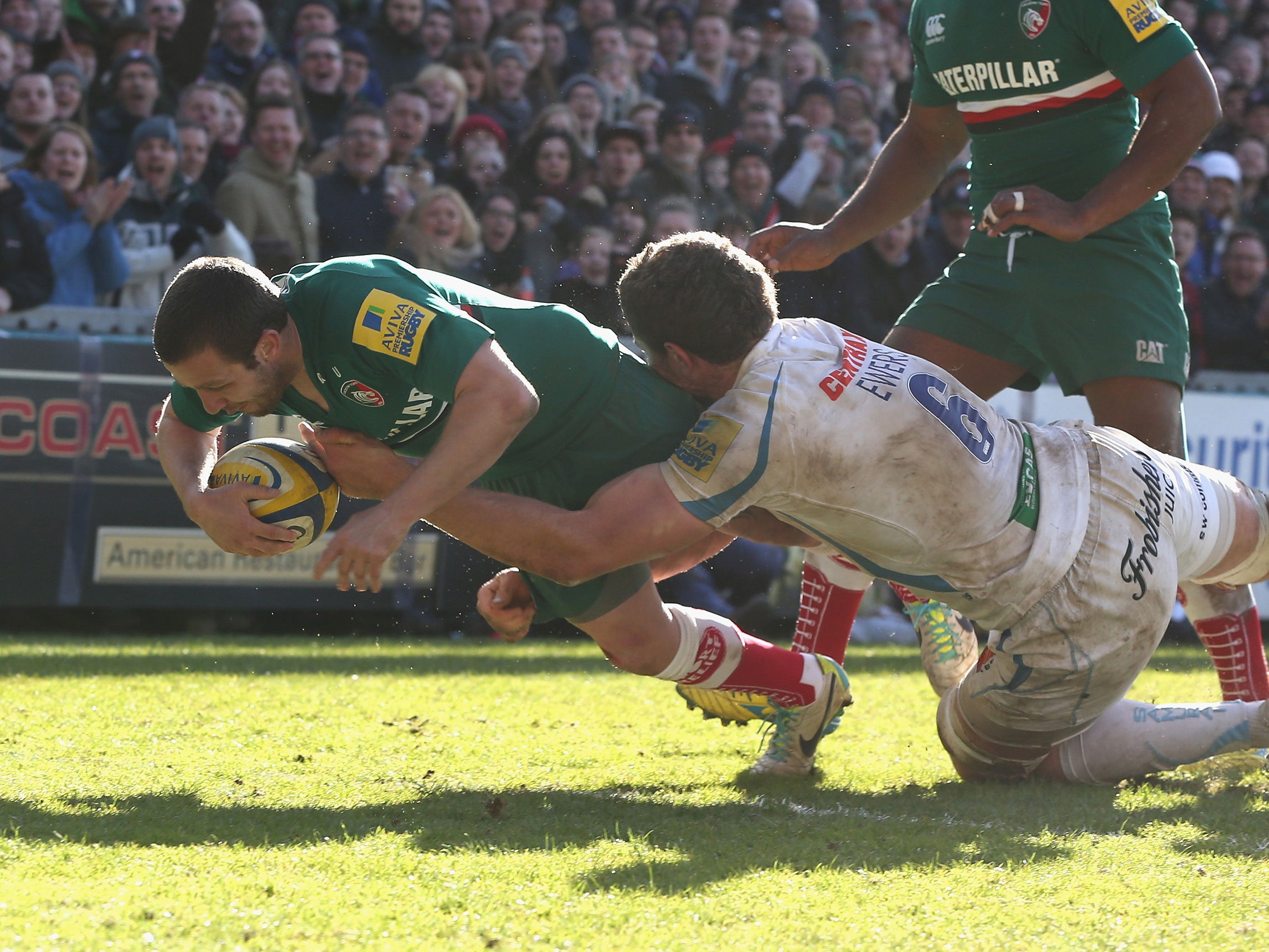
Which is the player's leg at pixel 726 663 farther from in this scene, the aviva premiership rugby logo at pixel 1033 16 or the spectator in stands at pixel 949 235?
the spectator in stands at pixel 949 235

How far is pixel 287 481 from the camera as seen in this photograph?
12.2 ft

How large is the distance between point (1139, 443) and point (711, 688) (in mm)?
1408

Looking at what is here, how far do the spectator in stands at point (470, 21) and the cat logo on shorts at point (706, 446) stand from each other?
24.3 feet

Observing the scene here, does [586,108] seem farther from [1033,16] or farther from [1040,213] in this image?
[1040,213]

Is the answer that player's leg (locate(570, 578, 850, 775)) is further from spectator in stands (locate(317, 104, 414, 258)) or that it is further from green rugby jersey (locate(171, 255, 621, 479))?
spectator in stands (locate(317, 104, 414, 258))

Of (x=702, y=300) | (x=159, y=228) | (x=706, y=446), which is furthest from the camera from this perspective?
(x=159, y=228)

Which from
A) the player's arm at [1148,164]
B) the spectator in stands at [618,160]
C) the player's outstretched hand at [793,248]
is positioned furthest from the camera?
the spectator in stands at [618,160]

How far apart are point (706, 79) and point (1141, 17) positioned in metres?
7.39

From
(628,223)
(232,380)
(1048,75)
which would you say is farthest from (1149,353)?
(628,223)

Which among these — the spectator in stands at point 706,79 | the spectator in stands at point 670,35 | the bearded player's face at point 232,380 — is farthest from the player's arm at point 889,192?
the spectator in stands at point 670,35

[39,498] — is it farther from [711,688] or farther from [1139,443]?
[1139,443]

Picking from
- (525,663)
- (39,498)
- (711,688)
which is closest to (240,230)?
(39,498)

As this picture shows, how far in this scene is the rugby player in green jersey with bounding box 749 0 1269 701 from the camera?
411cm

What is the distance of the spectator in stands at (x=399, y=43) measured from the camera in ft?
32.6
